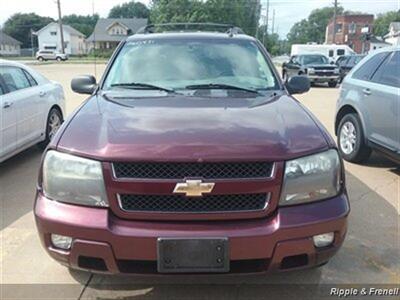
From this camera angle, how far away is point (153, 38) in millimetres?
4418

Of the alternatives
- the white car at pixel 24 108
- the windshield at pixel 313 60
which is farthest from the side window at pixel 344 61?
the white car at pixel 24 108

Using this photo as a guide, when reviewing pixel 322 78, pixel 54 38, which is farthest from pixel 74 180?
pixel 54 38

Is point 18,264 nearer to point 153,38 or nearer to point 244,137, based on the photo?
point 244,137

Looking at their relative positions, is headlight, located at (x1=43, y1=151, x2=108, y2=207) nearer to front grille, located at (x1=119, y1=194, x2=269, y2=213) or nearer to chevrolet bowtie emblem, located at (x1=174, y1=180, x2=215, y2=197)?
front grille, located at (x1=119, y1=194, x2=269, y2=213)

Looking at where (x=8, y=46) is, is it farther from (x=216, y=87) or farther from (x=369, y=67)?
(x=216, y=87)

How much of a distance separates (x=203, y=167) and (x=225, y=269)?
0.58 metres

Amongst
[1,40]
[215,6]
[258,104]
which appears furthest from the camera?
[1,40]

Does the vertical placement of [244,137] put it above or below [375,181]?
above

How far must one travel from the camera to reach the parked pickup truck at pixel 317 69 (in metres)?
21.1

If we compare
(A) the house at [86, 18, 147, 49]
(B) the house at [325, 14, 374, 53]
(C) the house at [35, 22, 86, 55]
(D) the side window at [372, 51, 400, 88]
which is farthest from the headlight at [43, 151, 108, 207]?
(C) the house at [35, 22, 86, 55]

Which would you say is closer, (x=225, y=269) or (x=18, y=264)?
(x=225, y=269)

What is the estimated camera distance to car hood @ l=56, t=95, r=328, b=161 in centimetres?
254

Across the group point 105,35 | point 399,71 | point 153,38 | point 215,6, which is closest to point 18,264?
point 153,38

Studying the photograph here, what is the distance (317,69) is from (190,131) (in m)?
19.6
